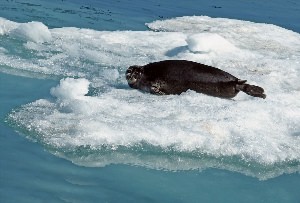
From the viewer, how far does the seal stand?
21.1 ft

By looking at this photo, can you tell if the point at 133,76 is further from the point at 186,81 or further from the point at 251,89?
the point at 251,89

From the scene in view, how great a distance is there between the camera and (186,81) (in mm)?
6477

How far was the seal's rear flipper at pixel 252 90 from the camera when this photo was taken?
6.32 m

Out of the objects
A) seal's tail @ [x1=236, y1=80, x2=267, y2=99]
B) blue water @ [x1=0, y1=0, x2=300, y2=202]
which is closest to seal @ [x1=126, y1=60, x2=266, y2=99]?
seal's tail @ [x1=236, y1=80, x2=267, y2=99]

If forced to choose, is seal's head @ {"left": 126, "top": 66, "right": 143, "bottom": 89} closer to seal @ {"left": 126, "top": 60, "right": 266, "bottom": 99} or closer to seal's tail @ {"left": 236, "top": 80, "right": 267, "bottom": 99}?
seal @ {"left": 126, "top": 60, "right": 266, "bottom": 99}

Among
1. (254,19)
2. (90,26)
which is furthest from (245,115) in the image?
(254,19)

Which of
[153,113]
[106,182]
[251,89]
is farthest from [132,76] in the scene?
[106,182]

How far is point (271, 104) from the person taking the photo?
240 inches

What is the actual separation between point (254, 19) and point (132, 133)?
9.69 m

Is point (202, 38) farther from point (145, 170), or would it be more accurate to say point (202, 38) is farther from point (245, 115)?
point (145, 170)

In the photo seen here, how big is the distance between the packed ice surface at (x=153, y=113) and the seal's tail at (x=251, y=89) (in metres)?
0.09

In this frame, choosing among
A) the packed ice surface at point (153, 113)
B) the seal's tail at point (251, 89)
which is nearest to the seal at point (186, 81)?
the seal's tail at point (251, 89)

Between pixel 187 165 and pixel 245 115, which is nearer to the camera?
pixel 187 165

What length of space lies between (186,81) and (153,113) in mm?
1109
